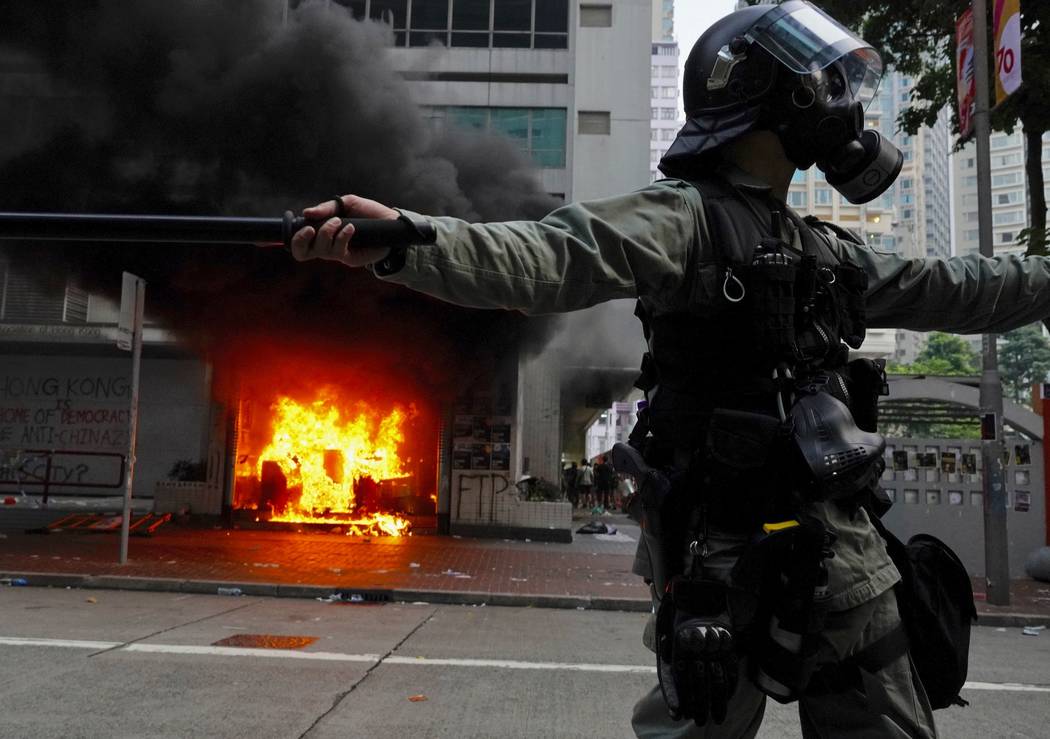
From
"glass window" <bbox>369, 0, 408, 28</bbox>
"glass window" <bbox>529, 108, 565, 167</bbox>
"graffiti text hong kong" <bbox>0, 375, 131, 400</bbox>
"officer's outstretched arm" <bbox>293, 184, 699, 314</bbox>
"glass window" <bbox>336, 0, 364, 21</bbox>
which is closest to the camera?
"officer's outstretched arm" <bbox>293, 184, 699, 314</bbox>

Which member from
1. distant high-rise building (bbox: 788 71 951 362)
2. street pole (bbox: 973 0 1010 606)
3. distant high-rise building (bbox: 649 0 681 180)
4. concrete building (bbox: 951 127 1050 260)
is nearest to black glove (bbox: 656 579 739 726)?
street pole (bbox: 973 0 1010 606)

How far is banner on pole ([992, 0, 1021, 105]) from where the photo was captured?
7.24 metres

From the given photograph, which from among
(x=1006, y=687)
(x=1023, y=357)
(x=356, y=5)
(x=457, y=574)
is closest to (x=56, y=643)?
(x=457, y=574)

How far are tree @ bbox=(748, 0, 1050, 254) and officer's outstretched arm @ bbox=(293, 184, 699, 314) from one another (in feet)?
27.6

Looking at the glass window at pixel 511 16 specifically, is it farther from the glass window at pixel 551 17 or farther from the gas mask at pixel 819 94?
the gas mask at pixel 819 94

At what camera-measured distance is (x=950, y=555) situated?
1.55m

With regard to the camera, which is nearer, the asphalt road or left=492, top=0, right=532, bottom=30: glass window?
the asphalt road

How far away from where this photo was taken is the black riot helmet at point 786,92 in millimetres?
1618

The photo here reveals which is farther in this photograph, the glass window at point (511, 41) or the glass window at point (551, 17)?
the glass window at point (511, 41)

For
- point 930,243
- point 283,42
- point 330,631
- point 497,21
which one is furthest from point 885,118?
point 330,631

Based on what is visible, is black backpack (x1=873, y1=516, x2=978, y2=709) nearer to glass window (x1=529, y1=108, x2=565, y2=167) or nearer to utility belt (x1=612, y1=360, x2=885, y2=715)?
utility belt (x1=612, y1=360, x2=885, y2=715)

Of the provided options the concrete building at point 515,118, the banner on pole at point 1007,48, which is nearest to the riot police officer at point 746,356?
the banner on pole at point 1007,48

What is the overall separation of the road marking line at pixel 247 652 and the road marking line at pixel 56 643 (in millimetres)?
153

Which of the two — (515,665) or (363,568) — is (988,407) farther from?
(363,568)
